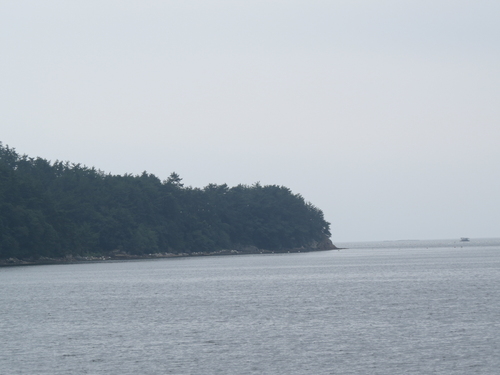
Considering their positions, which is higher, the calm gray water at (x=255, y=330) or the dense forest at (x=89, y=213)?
the dense forest at (x=89, y=213)

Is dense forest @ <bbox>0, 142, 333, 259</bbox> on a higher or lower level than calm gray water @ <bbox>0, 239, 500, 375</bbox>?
higher

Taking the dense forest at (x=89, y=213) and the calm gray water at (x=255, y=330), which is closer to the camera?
the calm gray water at (x=255, y=330)

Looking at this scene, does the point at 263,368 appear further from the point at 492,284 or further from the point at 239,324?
the point at 492,284

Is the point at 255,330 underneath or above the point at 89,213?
underneath

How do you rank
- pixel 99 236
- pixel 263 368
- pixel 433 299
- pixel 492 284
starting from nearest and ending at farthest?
pixel 263 368
pixel 433 299
pixel 492 284
pixel 99 236

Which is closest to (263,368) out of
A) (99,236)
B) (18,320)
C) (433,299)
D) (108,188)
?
(18,320)

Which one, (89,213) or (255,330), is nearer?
(255,330)

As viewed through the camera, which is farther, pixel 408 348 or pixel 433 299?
pixel 433 299

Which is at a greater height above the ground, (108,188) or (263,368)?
(108,188)

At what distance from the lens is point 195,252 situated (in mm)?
193375

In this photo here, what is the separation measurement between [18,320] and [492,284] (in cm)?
4476

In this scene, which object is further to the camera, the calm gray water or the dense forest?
the dense forest

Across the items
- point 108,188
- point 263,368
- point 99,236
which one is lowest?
point 263,368

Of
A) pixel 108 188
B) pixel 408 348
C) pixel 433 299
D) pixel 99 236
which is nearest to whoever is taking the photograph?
pixel 408 348
